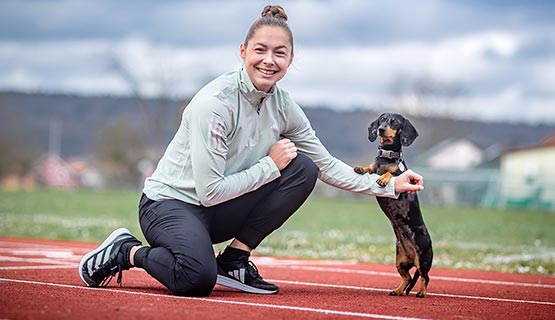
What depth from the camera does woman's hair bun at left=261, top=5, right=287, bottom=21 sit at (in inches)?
267

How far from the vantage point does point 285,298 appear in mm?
6586

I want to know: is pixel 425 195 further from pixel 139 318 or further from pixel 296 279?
pixel 139 318

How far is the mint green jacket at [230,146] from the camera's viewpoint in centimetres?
650

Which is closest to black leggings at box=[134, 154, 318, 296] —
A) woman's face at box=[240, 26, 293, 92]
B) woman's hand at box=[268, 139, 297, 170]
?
woman's hand at box=[268, 139, 297, 170]

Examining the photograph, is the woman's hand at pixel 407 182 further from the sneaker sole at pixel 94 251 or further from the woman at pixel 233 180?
the sneaker sole at pixel 94 251

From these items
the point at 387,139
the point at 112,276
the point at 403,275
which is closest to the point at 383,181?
the point at 387,139

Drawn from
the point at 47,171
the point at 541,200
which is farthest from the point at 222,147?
the point at 47,171

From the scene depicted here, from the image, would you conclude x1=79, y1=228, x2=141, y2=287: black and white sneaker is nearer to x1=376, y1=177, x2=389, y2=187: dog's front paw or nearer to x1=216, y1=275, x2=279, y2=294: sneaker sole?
x1=216, y1=275, x2=279, y2=294: sneaker sole

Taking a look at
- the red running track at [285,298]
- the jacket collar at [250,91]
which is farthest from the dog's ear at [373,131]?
the red running track at [285,298]

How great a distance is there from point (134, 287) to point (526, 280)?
428 centimetres

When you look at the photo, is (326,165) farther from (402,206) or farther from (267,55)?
(267,55)

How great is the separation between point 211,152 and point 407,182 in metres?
1.40

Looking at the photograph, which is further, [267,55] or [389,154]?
[389,154]

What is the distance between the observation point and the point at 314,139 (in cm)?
729
